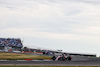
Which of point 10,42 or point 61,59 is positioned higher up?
point 10,42

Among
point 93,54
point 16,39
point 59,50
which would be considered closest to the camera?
point 93,54

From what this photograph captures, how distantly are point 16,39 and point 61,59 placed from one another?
49.6 m

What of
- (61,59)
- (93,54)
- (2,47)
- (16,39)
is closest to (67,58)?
(61,59)

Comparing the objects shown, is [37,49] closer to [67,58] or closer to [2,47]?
[2,47]

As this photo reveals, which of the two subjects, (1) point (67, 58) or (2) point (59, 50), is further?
(2) point (59, 50)

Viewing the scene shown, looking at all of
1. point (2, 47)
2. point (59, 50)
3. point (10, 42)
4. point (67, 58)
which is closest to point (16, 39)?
point (10, 42)

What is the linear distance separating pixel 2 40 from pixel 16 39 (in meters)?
6.25

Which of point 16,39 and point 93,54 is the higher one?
point 16,39

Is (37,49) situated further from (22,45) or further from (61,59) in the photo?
(61,59)

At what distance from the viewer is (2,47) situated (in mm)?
76875

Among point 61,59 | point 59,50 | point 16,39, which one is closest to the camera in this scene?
point 61,59

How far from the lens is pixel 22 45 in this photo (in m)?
82.1

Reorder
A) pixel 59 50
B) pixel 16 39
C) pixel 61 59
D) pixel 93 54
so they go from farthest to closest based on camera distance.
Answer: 1. pixel 16 39
2. pixel 59 50
3. pixel 93 54
4. pixel 61 59

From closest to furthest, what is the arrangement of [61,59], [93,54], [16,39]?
[61,59]
[93,54]
[16,39]
